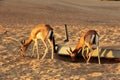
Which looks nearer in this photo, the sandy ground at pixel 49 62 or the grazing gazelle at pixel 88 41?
the sandy ground at pixel 49 62

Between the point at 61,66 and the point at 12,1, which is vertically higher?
the point at 12,1

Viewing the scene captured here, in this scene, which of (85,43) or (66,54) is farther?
(66,54)

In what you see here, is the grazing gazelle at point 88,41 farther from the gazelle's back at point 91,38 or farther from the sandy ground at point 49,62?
the sandy ground at point 49,62

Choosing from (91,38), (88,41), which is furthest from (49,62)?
(91,38)

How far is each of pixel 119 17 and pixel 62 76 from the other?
1967 centimetres

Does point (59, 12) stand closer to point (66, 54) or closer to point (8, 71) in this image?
point (66, 54)

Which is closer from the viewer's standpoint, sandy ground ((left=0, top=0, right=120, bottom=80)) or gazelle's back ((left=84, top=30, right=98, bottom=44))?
sandy ground ((left=0, top=0, right=120, bottom=80))

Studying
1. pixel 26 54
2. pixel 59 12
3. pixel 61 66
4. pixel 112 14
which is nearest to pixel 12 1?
pixel 59 12

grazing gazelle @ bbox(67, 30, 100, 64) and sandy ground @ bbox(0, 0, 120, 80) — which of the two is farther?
grazing gazelle @ bbox(67, 30, 100, 64)

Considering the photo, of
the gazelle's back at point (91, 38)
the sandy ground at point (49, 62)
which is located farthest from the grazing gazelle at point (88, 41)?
the sandy ground at point (49, 62)

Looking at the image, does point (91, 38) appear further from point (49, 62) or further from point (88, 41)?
point (49, 62)

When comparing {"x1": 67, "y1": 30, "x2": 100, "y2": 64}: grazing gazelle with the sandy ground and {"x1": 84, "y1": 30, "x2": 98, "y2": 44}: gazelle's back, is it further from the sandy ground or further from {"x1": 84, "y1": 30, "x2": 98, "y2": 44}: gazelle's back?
the sandy ground

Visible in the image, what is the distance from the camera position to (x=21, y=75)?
10469 mm

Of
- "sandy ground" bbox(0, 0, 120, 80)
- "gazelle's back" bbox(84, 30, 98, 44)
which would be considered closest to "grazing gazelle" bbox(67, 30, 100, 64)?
"gazelle's back" bbox(84, 30, 98, 44)
